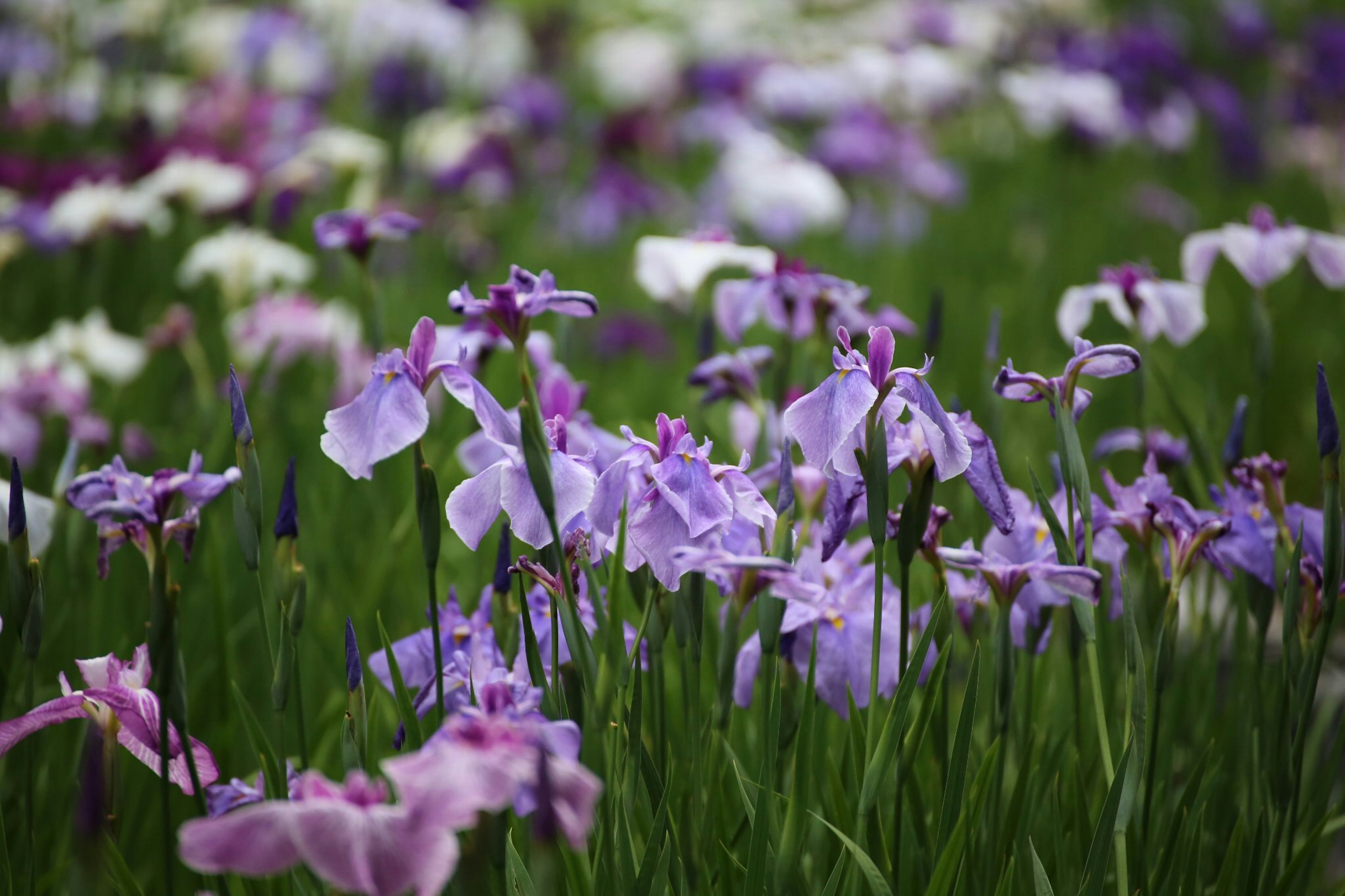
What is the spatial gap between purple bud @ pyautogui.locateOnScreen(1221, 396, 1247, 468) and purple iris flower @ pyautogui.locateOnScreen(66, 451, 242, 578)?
118 centimetres

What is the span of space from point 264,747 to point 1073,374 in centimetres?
89

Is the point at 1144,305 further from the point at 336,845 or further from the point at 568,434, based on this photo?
the point at 336,845

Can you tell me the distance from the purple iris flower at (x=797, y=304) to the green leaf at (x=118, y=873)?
39.6 inches

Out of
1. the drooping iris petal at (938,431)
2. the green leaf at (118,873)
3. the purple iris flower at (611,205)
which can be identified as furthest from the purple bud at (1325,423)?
the purple iris flower at (611,205)

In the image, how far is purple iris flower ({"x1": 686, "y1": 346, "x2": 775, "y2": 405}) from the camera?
4.84 ft

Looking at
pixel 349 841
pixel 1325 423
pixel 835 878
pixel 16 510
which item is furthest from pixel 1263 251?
pixel 16 510

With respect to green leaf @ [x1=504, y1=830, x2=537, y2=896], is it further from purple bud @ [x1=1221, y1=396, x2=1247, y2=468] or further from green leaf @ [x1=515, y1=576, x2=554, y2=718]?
purple bud @ [x1=1221, y1=396, x2=1247, y2=468]

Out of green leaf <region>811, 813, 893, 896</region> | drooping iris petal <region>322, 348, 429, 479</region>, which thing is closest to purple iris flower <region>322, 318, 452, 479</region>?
drooping iris petal <region>322, 348, 429, 479</region>

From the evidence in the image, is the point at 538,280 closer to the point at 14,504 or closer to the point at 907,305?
the point at 14,504

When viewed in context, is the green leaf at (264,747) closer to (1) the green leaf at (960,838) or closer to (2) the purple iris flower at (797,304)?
(1) the green leaf at (960,838)

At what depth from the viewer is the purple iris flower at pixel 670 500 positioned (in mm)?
852

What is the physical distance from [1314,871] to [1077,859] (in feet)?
1.21

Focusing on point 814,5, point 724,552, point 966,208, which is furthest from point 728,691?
point 814,5

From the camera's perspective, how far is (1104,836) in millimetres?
876
